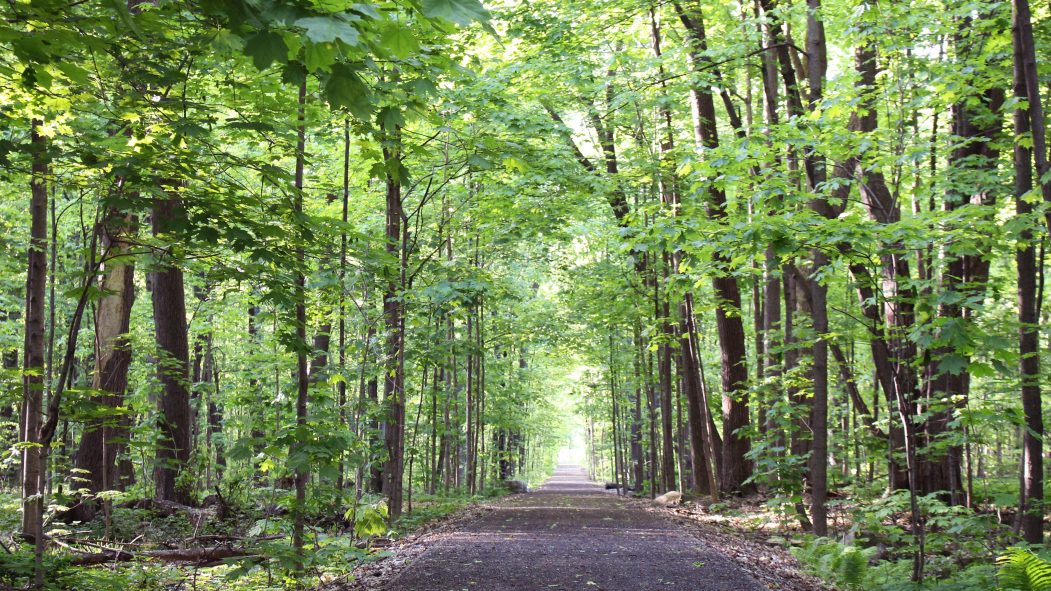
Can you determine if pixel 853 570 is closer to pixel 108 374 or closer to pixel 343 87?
pixel 343 87

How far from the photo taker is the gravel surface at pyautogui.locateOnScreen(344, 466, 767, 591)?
670 cm

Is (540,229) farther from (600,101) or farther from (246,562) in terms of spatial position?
(246,562)

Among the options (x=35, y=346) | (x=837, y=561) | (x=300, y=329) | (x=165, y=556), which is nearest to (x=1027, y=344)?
(x=837, y=561)

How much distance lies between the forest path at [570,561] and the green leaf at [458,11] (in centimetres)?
563

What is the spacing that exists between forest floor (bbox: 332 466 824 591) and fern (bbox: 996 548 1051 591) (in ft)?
6.77

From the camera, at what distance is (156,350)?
28.1 feet

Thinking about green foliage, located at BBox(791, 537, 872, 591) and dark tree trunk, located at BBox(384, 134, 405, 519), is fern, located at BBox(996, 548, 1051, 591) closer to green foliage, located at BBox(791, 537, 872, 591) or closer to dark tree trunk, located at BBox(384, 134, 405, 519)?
green foliage, located at BBox(791, 537, 872, 591)

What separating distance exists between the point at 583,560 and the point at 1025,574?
4497 mm

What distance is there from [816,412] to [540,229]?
6.95m

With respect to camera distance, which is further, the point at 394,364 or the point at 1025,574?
the point at 394,364

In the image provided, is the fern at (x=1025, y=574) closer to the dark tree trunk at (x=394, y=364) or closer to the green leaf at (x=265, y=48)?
the green leaf at (x=265, y=48)

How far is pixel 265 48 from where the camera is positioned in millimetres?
2268

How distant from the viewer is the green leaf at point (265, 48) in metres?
2.26

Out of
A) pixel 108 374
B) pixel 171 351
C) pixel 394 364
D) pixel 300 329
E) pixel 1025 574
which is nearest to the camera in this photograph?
pixel 1025 574
